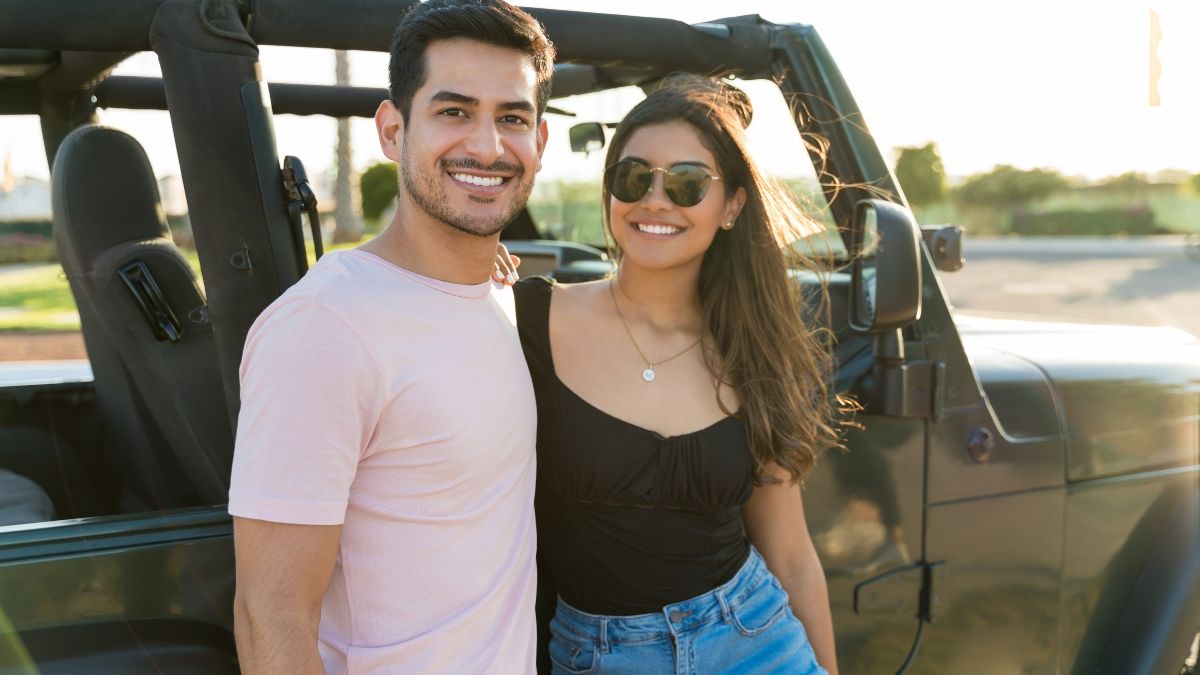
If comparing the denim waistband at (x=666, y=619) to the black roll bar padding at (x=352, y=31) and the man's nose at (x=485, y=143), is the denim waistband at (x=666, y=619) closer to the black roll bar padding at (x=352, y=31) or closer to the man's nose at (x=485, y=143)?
the man's nose at (x=485, y=143)

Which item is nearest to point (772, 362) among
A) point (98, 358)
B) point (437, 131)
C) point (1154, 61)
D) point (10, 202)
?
point (437, 131)

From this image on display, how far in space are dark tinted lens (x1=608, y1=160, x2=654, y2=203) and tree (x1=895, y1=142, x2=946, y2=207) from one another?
30.7 m

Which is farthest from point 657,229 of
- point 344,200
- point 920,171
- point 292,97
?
point 920,171

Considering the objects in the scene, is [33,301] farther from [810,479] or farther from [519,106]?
[519,106]

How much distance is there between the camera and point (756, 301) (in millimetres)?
2295

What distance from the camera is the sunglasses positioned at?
2.13 meters

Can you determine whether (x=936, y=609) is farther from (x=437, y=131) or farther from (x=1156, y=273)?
(x=1156, y=273)

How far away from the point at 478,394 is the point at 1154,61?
12.2 metres

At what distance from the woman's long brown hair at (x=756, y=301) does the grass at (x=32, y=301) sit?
34.8ft

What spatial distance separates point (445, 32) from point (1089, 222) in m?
35.7

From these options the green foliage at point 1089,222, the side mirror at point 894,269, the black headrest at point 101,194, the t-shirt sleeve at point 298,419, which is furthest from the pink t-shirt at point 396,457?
the green foliage at point 1089,222

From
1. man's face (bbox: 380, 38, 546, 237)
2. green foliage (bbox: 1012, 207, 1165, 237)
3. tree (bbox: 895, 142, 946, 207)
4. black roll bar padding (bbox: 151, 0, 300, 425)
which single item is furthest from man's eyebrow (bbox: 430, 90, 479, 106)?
green foliage (bbox: 1012, 207, 1165, 237)

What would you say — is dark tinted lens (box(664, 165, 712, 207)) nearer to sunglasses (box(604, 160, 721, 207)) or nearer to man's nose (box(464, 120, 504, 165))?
sunglasses (box(604, 160, 721, 207))

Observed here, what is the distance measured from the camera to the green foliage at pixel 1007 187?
3481 cm
